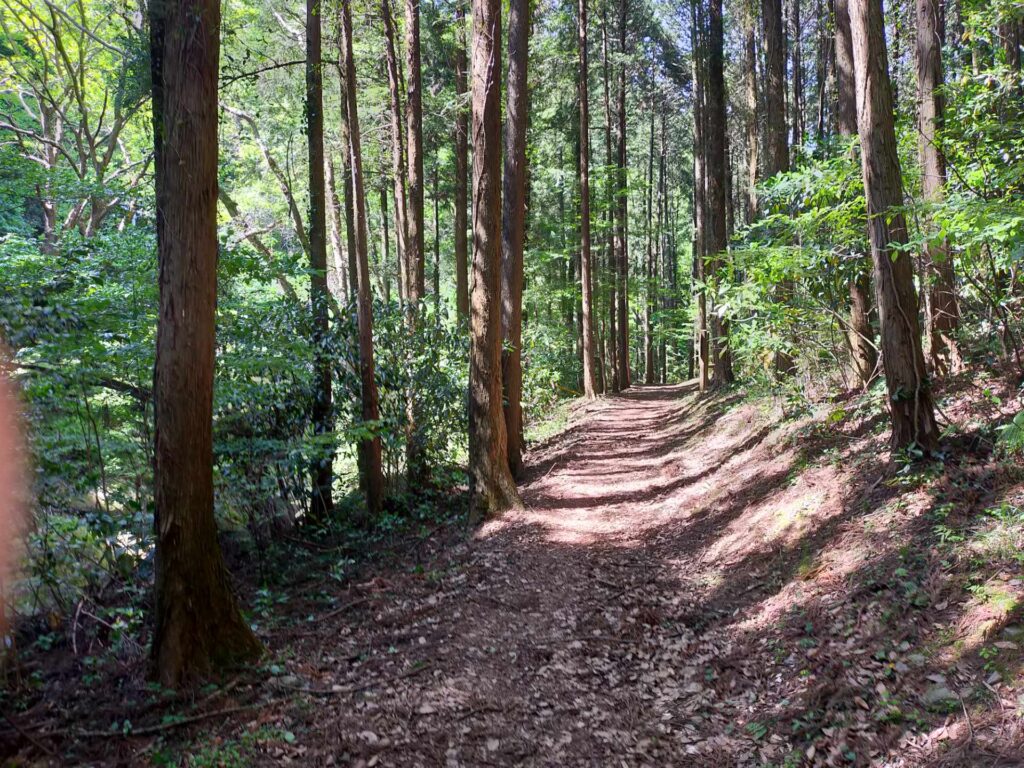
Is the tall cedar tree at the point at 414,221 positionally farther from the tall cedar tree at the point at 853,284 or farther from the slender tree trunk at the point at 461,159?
the tall cedar tree at the point at 853,284

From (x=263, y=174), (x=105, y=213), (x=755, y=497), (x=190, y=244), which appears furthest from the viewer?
(x=263, y=174)

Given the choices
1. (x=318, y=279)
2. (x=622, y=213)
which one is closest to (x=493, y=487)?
(x=318, y=279)

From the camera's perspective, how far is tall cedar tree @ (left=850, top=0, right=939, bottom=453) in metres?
6.11

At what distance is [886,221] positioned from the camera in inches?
242

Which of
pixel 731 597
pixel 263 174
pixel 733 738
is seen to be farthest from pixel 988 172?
pixel 263 174

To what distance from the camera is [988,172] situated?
6.36m

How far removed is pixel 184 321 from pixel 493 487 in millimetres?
5132

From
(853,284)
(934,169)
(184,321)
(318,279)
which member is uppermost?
(934,169)

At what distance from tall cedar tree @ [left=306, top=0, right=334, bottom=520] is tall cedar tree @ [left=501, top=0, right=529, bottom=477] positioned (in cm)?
282

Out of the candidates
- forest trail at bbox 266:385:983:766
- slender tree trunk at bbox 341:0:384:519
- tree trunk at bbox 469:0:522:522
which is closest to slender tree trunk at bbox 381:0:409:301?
slender tree trunk at bbox 341:0:384:519

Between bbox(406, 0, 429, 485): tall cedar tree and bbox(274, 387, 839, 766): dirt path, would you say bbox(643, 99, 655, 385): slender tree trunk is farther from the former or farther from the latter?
bbox(274, 387, 839, 766): dirt path

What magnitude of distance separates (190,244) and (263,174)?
2025 cm

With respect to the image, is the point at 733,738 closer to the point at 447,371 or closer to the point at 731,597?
the point at 731,597

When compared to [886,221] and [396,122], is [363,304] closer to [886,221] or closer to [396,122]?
[396,122]
